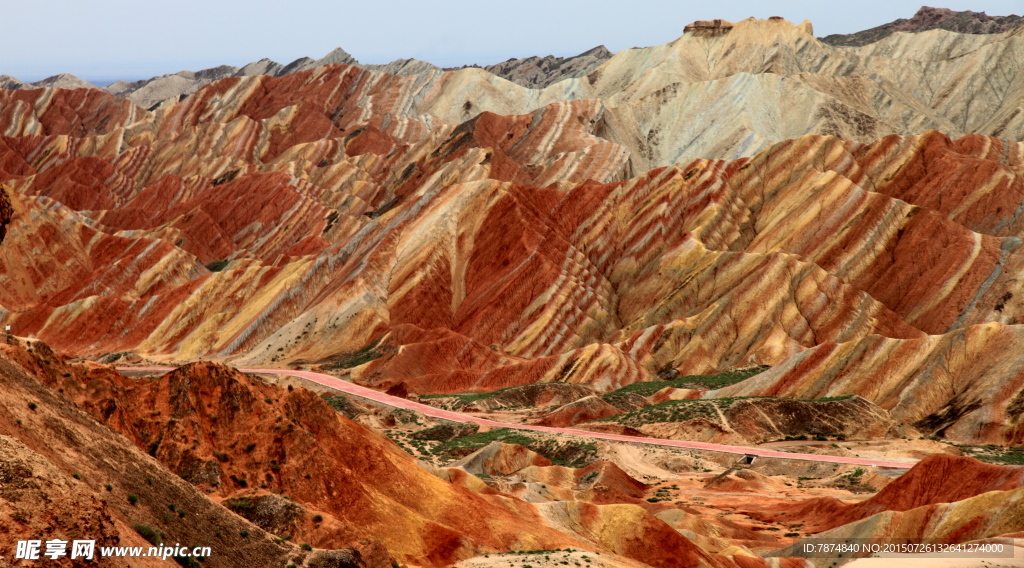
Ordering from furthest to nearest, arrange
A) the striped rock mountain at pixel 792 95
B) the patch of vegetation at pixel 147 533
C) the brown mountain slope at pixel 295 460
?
1. the striped rock mountain at pixel 792 95
2. the brown mountain slope at pixel 295 460
3. the patch of vegetation at pixel 147 533

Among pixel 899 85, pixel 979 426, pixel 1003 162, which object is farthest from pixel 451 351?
pixel 899 85

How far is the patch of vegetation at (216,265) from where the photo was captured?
143 metres

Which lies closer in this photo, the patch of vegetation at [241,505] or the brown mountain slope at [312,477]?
the patch of vegetation at [241,505]

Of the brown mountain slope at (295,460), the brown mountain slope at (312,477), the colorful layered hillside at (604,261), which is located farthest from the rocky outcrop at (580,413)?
the brown mountain slope at (295,460)

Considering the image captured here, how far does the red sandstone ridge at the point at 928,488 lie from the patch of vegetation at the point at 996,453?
12.5 meters

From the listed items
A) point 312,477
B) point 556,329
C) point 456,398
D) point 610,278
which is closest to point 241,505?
point 312,477

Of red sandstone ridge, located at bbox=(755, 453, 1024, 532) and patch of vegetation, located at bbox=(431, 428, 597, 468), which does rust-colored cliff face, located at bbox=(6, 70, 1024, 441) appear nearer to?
patch of vegetation, located at bbox=(431, 428, 597, 468)

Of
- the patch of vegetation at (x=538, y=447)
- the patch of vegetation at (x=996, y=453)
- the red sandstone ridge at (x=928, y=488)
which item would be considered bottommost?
the red sandstone ridge at (x=928, y=488)

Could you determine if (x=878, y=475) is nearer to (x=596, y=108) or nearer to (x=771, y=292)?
(x=771, y=292)

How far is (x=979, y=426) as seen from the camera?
63.8 m

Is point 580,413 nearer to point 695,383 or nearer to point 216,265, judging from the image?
point 695,383

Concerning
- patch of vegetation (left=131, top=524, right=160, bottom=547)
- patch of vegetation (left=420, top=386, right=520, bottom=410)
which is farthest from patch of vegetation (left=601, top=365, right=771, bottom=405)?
patch of vegetation (left=131, top=524, right=160, bottom=547)

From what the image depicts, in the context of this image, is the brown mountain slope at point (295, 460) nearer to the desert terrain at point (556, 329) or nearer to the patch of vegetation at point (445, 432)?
the desert terrain at point (556, 329)

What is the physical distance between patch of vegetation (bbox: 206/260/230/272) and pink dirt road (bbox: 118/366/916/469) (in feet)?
156
